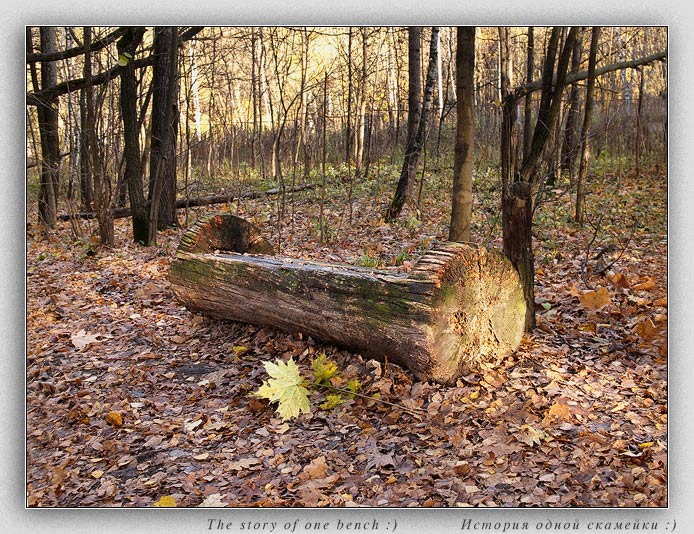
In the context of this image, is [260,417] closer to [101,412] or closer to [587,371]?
[101,412]

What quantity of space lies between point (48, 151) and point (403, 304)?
771 cm

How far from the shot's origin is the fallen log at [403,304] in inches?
156

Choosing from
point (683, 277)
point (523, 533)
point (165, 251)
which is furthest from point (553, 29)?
point (165, 251)

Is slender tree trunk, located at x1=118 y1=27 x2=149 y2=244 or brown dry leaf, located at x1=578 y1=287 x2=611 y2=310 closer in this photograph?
brown dry leaf, located at x1=578 y1=287 x2=611 y2=310

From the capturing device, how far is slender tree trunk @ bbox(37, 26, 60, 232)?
8734 millimetres

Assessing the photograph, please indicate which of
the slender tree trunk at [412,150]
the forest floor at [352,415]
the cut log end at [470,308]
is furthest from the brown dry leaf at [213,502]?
the slender tree trunk at [412,150]

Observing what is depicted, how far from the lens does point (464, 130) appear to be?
5422 mm

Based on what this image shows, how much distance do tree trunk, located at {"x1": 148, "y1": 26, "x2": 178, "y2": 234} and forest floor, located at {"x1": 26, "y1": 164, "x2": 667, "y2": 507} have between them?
3.46 m

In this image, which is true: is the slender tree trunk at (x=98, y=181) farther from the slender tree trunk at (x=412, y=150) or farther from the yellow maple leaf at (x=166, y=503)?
the yellow maple leaf at (x=166, y=503)

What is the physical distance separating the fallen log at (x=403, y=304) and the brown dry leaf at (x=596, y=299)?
33.1 inches

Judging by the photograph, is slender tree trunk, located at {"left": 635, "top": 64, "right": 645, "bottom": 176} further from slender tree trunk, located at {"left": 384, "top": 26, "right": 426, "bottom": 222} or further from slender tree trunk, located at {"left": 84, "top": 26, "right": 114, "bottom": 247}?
slender tree trunk, located at {"left": 84, "top": 26, "right": 114, "bottom": 247}

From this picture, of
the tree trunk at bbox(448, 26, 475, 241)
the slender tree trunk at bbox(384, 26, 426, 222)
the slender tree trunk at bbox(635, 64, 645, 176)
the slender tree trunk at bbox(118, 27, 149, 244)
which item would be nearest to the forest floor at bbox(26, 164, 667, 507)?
the tree trunk at bbox(448, 26, 475, 241)

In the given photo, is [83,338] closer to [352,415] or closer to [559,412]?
[352,415]

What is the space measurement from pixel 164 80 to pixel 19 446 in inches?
289
